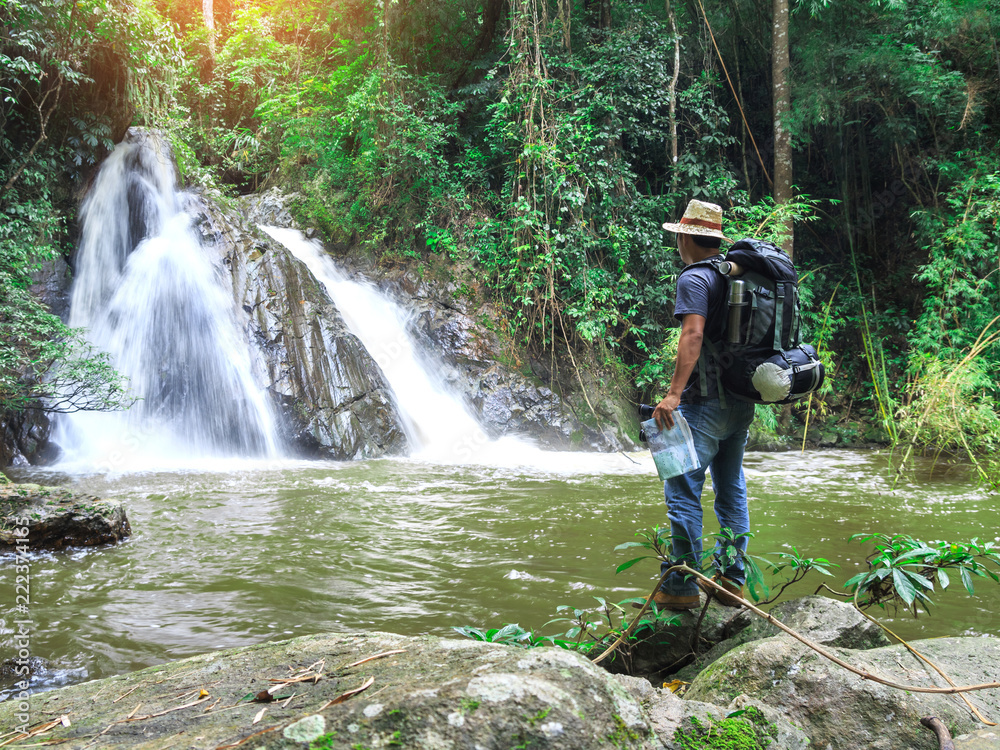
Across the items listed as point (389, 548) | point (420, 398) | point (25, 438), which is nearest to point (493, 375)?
point (420, 398)

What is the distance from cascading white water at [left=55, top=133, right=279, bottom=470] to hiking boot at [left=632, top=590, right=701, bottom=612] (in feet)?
21.6

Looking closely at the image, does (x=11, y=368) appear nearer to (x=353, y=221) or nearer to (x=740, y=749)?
(x=353, y=221)

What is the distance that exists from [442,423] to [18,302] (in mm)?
5303

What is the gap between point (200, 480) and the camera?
6.61m

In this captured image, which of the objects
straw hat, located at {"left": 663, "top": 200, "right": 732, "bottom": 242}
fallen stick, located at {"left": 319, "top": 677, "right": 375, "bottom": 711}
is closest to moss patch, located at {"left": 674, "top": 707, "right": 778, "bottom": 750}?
fallen stick, located at {"left": 319, "top": 677, "right": 375, "bottom": 711}

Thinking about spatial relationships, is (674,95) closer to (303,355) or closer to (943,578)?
(303,355)

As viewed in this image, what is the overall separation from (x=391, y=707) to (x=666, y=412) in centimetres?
192

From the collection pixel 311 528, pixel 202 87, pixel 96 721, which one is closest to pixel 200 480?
pixel 311 528

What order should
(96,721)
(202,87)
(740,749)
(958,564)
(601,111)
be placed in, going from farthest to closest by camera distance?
(202,87)
(601,111)
(958,564)
(96,721)
(740,749)

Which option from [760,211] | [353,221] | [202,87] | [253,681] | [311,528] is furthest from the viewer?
[202,87]

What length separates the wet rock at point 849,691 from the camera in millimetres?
1614

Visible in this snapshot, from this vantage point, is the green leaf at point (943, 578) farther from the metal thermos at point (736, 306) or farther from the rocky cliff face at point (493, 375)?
the rocky cliff face at point (493, 375)

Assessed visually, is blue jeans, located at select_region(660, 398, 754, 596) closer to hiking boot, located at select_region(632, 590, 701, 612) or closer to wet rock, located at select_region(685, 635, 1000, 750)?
hiking boot, located at select_region(632, 590, 701, 612)

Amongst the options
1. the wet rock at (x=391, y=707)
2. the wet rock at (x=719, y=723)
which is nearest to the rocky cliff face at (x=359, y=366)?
the wet rock at (x=391, y=707)
